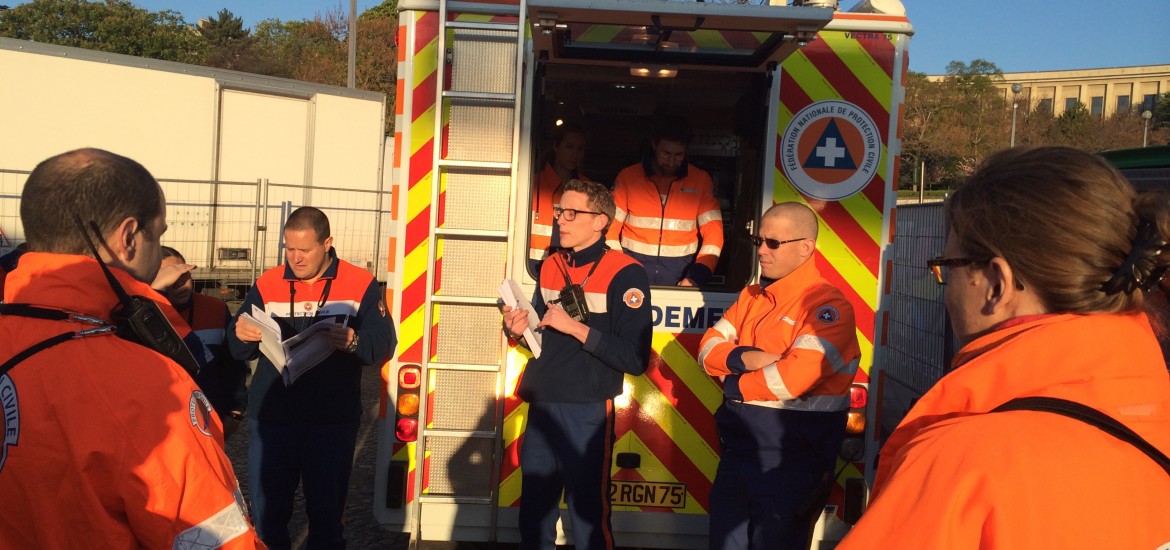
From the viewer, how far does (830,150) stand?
13.8ft

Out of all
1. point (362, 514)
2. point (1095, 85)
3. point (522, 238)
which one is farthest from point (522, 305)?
point (1095, 85)

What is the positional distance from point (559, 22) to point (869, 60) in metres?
1.45

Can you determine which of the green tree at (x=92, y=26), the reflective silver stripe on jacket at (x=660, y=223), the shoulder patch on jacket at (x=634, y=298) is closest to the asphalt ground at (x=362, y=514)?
the shoulder patch on jacket at (x=634, y=298)

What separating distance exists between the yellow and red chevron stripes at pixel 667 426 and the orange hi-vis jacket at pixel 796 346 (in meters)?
0.51

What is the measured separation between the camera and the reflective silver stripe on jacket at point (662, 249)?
15.4 ft

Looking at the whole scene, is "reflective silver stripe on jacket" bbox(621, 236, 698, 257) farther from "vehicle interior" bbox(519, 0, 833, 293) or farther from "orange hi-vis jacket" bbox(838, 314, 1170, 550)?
"orange hi-vis jacket" bbox(838, 314, 1170, 550)

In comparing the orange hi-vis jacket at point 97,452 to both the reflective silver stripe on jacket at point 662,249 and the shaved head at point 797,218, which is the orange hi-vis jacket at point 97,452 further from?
the reflective silver stripe on jacket at point 662,249

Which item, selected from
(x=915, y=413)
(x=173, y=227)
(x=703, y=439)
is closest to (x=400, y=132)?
(x=703, y=439)

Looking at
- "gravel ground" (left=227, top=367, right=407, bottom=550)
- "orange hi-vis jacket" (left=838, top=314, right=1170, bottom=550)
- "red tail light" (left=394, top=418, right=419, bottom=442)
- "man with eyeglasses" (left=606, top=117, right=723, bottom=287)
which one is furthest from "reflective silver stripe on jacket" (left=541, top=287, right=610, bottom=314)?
"orange hi-vis jacket" (left=838, top=314, right=1170, bottom=550)

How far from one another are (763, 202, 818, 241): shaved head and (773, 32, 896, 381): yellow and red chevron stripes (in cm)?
52

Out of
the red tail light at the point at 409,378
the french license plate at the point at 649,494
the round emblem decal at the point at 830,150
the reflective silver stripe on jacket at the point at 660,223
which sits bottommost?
the french license plate at the point at 649,494

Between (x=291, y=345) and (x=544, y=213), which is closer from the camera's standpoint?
(x=291, y=345)

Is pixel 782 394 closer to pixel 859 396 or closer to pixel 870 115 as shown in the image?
pixel 859 396

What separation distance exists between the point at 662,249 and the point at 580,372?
42.8 inches
